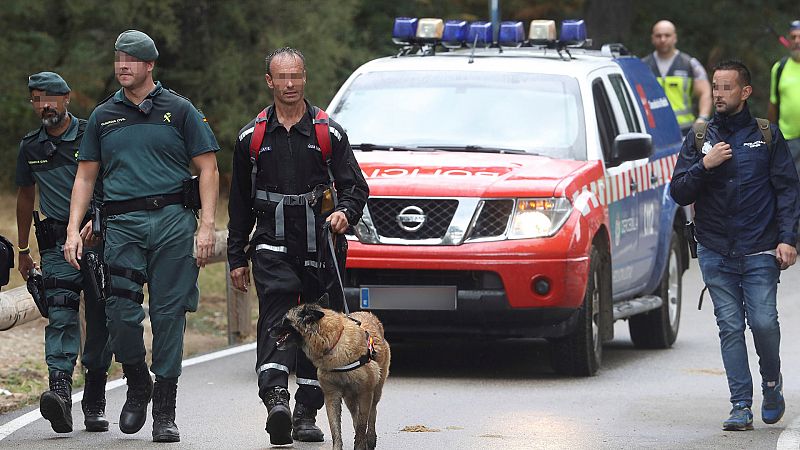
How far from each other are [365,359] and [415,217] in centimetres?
298

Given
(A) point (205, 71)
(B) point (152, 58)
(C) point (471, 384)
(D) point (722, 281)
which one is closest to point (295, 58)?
(B) point (152, 58)

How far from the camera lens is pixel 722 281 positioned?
30.3 feet

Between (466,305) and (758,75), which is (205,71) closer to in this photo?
(758,75)

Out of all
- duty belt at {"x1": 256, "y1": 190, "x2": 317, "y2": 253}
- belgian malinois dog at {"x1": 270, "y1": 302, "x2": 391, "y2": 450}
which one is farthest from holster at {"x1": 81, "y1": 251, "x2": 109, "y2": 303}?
belgian malinois dog at {"x1": 270, "y1": 302, "x2": 391, "y2": 450}

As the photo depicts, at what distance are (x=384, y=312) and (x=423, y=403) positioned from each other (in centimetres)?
90

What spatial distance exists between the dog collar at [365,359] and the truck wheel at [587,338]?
3294mm

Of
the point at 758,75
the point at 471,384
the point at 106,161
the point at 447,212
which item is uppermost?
the point at 106,161

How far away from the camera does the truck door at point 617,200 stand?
11836 mm

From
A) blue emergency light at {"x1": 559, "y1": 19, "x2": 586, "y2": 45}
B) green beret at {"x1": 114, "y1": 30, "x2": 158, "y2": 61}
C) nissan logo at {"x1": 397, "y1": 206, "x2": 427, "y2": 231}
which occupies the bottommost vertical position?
nissan logo at {"x1": 397, "y1": 206, "x2": 427, "y2": 231}

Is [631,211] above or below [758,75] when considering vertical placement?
above

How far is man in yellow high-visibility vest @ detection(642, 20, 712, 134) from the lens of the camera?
1694 centimetres

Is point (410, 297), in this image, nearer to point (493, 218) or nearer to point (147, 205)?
point (493, 218)

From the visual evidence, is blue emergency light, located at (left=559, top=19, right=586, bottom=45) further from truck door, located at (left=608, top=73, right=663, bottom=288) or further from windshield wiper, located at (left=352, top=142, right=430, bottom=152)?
windshield wiper, located at (left=352, top=142, right=430, bottom=152)

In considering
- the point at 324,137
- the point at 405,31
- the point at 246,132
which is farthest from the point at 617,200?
the point at 246,132
